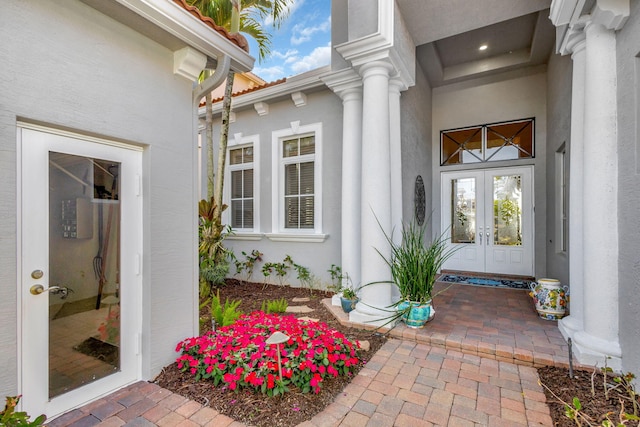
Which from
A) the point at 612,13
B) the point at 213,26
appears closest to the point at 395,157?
the point at 612,13

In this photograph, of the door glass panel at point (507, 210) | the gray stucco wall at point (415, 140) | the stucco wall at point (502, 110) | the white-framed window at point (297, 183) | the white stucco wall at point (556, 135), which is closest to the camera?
the white stucco wall at point (556, 135)

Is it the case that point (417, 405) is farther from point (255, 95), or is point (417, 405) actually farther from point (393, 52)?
point (255, 95)

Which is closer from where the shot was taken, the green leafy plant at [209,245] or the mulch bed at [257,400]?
the mulch bed at [257,400]

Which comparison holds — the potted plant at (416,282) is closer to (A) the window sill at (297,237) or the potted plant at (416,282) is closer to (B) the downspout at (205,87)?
(A) the window sill at (297,237)

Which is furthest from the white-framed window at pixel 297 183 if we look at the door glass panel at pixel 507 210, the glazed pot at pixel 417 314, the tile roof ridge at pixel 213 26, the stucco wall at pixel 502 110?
the door glass panel at pixel 507 210

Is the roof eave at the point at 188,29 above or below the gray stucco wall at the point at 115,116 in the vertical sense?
above

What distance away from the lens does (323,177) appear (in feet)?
17.2

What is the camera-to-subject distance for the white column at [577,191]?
2.87 m

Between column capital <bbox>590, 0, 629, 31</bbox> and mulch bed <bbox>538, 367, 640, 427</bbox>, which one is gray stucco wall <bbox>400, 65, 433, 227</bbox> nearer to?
column capital <bbox>590, 0, 629, 31</bbox>

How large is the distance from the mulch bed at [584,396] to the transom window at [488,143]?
187 inches

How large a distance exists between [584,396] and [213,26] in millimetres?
4086

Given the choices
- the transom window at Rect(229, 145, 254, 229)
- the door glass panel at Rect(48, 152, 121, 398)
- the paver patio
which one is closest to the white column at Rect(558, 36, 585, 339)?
the paver patio

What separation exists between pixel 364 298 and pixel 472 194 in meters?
4.20

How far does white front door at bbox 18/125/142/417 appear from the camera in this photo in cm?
190
